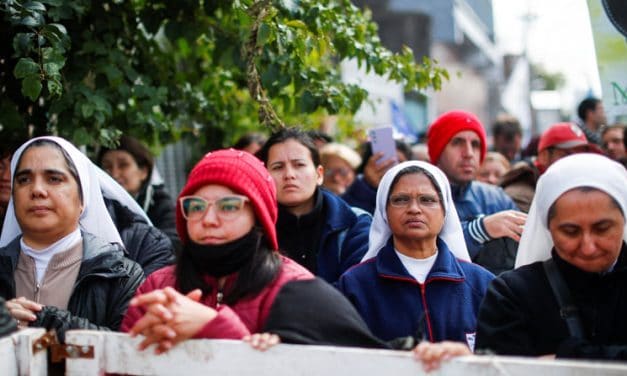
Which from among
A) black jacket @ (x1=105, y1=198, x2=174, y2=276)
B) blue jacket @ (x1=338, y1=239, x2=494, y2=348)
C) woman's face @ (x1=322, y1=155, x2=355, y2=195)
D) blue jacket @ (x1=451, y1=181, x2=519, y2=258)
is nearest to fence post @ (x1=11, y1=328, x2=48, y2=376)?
blue jacket @ (x1=338, y1=239, x2=494, y2=348)

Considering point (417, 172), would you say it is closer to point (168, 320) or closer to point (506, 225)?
point (506, 225)

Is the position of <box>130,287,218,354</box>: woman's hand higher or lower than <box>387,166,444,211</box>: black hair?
lower

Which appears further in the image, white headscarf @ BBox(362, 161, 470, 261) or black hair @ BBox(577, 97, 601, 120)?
black hair @ BBox(577, 97, 601, 120)

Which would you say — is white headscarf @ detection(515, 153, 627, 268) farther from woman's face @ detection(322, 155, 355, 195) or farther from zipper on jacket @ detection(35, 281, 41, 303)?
woman's face @ detection(322, 155, 355, 195)

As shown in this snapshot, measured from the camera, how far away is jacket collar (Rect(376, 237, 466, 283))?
3352 mm

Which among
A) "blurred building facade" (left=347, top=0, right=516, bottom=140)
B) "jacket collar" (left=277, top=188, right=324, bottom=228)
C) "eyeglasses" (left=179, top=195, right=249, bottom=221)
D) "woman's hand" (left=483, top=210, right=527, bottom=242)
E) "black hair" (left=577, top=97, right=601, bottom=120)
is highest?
"blurred building facade" (left=347, top=0, right=516, bottom=140)

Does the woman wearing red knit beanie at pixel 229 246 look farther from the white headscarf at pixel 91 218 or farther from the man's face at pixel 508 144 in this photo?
the man's face at pixel 508 144

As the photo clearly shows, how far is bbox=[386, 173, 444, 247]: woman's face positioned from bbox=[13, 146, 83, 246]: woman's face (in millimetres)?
1467

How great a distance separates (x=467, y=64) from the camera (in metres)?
37.7

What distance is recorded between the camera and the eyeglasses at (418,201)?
139 inches

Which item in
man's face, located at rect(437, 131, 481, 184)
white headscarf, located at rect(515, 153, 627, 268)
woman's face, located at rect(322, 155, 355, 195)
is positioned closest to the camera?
white headscarf, located at rect(515, 153, 627, 268)

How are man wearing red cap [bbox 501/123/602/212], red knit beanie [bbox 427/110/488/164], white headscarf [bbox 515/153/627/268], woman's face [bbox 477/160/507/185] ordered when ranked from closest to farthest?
1. white headscarf [bbox 515/153/627/268]
2. red knit beanie [bbox 427/110/488/164]
3. man wearing red cap [bbox 501/123/602/212]
4. woman's face [bbox 477/160/507/185]

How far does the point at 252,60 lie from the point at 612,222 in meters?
2.52

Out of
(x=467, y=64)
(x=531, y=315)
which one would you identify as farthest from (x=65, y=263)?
(x=467, y=64)
